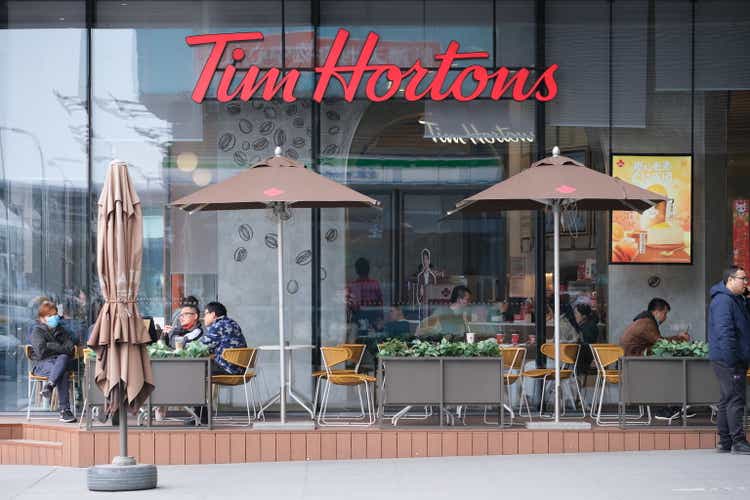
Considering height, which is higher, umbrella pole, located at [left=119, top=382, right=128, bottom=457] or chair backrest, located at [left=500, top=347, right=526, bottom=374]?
chair backrest, located at [left=500, top=347, right=526, bottom=374]

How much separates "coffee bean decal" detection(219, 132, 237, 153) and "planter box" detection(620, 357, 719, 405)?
18.6 feet

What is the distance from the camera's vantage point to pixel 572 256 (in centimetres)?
1496

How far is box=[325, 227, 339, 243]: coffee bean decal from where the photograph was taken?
15.1m

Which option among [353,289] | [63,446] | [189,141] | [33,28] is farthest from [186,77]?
[63,446]

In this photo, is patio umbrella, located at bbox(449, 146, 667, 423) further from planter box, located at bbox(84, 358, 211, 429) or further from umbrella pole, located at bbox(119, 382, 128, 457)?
umbrella pole, located at bbox(119, 382, 128, 457)

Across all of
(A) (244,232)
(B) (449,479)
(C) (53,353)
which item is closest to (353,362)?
(A) (244,232)

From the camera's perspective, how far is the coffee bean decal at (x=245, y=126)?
15.2 meters

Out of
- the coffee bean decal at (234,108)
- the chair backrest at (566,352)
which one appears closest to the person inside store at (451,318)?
the chair backrest at (566,352)

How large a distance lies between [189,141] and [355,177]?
2112 millimetres

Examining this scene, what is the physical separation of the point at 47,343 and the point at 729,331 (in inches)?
299

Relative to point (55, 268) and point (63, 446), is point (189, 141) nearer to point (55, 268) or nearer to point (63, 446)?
point (55, 268)

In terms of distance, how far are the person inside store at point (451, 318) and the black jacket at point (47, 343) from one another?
4229mm

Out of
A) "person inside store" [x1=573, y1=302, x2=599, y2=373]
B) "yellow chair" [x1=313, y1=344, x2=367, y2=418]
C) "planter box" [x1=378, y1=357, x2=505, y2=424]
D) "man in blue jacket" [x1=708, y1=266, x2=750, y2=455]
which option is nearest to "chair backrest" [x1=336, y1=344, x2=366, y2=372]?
"yellow chair" [x1=313, y1=344, x2=367, y2=418]

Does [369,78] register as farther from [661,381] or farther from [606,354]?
[661,381]
